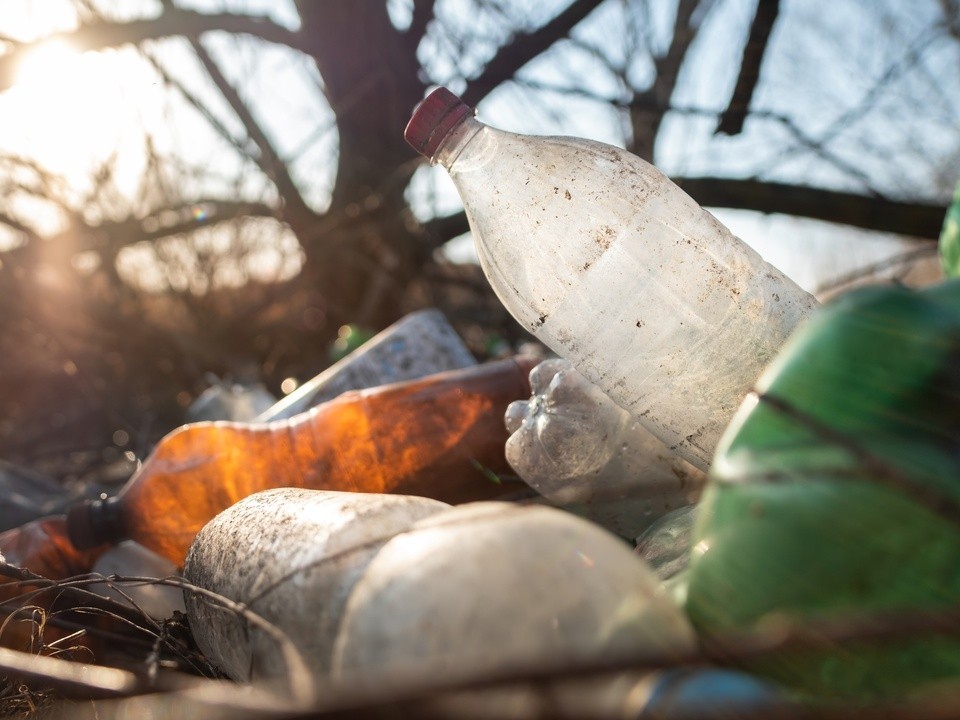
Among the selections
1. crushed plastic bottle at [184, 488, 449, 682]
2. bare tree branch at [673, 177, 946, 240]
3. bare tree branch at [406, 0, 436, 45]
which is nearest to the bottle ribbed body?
crushed plastic bottle at [184, 488, 449, 682]

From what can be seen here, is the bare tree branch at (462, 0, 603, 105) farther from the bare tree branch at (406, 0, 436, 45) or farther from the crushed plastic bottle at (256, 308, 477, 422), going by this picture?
the crushed plastic bottle at (256, 308, 477, 422)

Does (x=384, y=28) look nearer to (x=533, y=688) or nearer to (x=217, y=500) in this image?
(x=217, y=500)

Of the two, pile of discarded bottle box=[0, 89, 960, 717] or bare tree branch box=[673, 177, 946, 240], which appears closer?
pile of discarded bottle box=[0, 89, 960, 717]

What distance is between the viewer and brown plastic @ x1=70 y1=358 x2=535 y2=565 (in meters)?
1.57

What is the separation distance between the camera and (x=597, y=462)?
1.40m

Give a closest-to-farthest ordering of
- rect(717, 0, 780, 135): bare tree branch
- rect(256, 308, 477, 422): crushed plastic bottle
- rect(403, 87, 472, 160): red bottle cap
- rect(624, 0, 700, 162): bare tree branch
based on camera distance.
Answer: rect(403, 87, 472, 160): red bottle cap
rect(717, 0, 780, 135): bare tree branch
rect(256, 308, 477, 422): crushed plastic bottle
rect(624, 0, 700, 162): bare tree branch

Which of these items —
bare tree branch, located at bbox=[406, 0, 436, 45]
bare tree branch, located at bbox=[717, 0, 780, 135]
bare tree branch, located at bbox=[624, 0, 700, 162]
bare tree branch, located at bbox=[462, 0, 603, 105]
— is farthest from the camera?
bare tree branch, located at bbox=[624, 0, 700, 162]

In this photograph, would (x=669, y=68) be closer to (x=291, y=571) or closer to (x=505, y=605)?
(x=291, y=571)

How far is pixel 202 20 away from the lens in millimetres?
3520

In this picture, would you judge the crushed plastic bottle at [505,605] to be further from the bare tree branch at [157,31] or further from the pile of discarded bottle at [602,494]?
the bare tree branch at [157,31]

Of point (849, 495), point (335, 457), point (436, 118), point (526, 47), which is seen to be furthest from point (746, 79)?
point (526, 47)

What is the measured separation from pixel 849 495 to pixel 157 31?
370 cm

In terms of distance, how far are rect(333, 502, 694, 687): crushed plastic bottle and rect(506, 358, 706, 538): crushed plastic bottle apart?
0.71m

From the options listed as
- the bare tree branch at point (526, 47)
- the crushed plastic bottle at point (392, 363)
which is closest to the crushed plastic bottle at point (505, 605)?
the crushed plastic bottle at point (392, 363)
